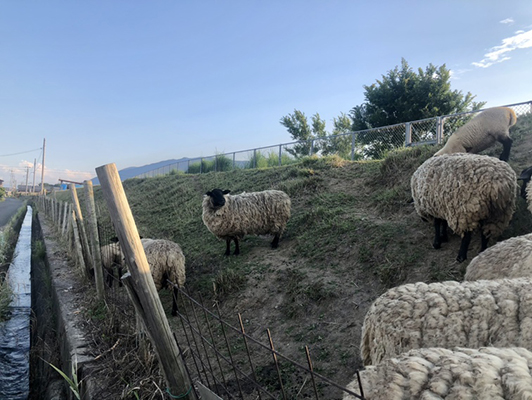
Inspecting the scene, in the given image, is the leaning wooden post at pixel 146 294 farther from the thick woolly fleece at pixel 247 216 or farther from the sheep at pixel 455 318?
the thick woolly fleece at pixel 247 216

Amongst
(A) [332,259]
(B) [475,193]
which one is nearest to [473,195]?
(B) [475,193]

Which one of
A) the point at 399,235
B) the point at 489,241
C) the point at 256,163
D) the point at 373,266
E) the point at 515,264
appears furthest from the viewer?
the point at 256,163

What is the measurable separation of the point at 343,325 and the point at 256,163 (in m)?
15.2

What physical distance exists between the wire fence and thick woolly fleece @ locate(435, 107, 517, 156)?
2.49 meters

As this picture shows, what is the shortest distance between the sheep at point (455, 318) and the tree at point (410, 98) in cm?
2180

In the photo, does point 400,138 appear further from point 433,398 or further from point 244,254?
point 433,398

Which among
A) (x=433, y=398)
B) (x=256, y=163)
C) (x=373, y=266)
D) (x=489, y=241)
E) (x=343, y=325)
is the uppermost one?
(x=256, y=163)

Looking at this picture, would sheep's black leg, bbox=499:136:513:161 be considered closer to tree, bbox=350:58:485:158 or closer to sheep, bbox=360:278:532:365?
sheep, bbox=360:278:532:365

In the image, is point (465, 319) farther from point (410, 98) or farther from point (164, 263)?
point (410, 98)

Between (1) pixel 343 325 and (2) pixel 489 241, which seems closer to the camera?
(1) pixel 343 325

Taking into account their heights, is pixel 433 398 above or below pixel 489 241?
above

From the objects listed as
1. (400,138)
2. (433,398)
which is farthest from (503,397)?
(400,138)

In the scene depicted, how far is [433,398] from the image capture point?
1.26 meters

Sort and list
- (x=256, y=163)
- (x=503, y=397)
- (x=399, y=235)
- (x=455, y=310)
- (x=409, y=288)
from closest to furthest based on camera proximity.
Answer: (x=503, y=397), (x=455, y=310), (x=409, y=288), (x=399, y=235), (x=256, y=163)
